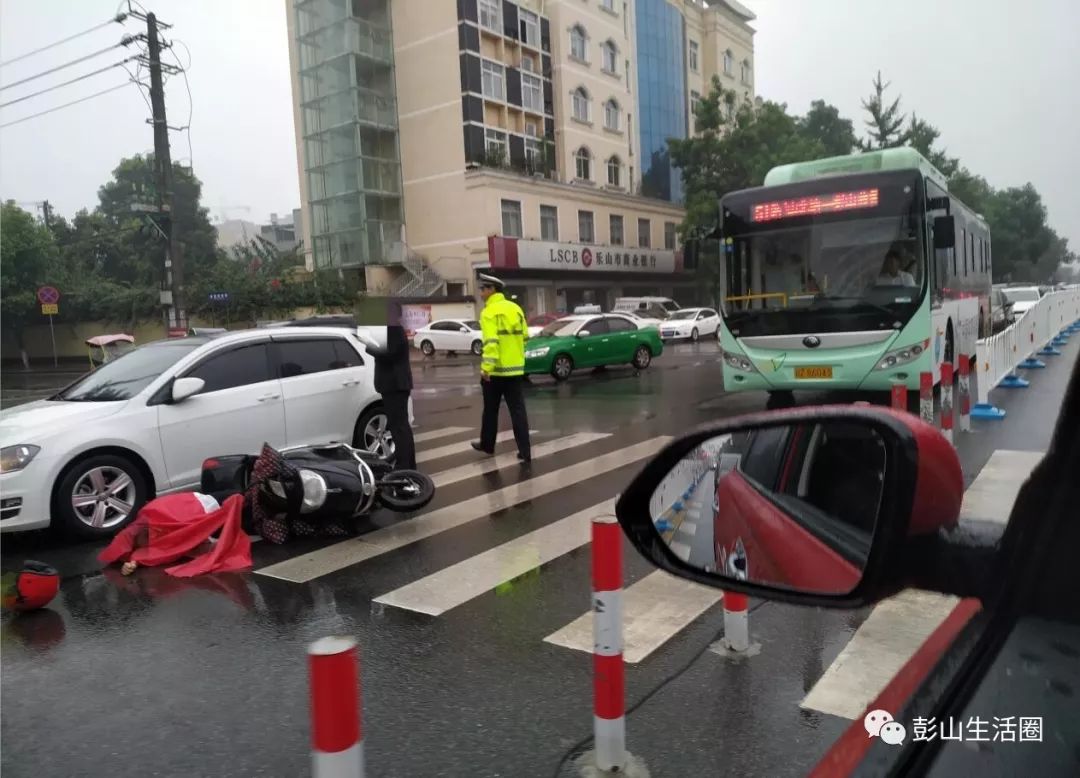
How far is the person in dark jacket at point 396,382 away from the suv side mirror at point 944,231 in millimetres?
6401

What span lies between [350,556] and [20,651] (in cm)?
200

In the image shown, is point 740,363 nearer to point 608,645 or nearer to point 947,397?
point 947,397

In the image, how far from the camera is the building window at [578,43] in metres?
42.0

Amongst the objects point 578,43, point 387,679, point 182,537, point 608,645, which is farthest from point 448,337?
point 608,645

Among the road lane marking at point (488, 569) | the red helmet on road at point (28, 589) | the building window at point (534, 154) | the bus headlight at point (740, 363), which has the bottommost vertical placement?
the road lane marking at point (488, 569)

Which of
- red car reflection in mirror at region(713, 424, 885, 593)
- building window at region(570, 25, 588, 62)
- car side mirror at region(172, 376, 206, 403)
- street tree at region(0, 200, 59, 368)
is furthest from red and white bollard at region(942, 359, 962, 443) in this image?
street tree at region(0, 200, 59, 368)

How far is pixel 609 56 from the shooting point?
44.8m

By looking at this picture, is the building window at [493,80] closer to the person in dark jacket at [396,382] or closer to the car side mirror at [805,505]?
the person in dark jacket at [396,382]

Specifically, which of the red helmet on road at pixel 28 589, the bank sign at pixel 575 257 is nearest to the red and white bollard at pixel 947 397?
the red helmet on road at pixel 28 589

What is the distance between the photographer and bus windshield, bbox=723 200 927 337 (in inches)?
367

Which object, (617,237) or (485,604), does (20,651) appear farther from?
(617,237)

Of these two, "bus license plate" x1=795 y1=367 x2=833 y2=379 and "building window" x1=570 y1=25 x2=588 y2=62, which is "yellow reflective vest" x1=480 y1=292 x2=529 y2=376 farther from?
"building window" x1=570 y1=25 x2=588 y2=62

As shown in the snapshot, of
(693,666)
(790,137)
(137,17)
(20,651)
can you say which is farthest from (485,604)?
(790,137)

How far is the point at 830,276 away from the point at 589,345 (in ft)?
30.4
